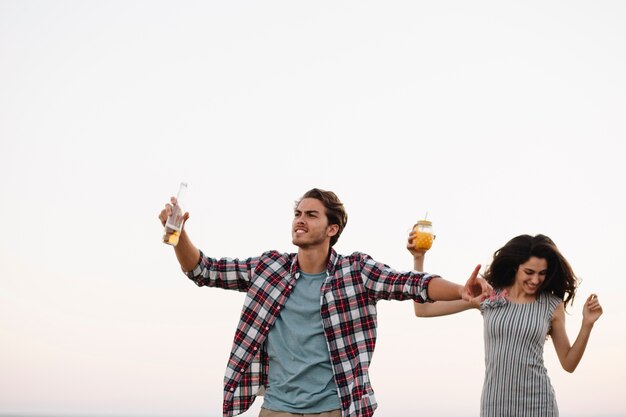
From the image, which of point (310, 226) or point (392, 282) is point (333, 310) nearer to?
point (392, 282)

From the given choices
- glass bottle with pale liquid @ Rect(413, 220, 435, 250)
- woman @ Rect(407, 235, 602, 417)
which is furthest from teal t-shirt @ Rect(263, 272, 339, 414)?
woman @ Rect(407, 235, 602, 417)

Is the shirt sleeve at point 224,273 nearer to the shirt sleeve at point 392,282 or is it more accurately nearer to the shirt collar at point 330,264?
the shirt collar at point 330,264

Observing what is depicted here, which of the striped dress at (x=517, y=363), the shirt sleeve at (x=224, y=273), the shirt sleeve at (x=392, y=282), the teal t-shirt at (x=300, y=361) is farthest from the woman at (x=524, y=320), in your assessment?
the shirt sleeve at (x=224, y=273)

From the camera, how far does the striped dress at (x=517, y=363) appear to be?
7125mm

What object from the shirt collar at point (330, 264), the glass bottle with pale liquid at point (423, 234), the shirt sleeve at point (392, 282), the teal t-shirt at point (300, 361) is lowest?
the teal t-shirt at point (300, 361)

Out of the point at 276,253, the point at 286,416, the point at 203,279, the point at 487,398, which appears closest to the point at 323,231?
the point at 276,253

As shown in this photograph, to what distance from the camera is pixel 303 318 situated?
6617mm

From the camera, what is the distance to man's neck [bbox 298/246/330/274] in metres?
6.86

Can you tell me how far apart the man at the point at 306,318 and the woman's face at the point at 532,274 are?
4.95 ft

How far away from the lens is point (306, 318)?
661cm

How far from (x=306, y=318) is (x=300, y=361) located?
33cm

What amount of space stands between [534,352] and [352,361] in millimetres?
1656

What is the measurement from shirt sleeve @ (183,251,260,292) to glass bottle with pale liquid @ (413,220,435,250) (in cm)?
122

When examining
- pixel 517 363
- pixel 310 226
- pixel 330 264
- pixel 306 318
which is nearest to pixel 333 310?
pixel 306 318
